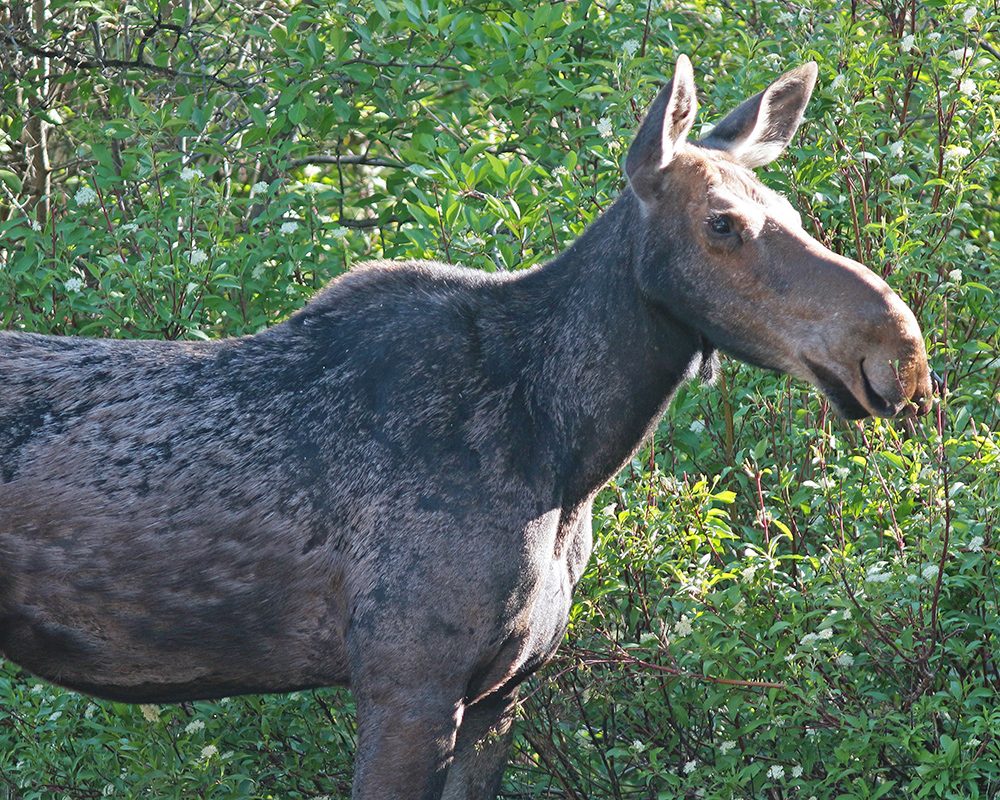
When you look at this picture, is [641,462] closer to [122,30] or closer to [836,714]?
[836,714]

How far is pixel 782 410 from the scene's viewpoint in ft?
16.5

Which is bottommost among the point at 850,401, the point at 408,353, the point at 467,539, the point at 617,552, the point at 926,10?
the point at 617,552

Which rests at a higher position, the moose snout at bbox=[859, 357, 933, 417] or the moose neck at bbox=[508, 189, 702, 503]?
the moose snout at bbox=[859, 357, 933, 417]

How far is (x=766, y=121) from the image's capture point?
403 cm

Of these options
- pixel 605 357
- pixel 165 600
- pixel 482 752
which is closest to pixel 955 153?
pixel 605 357

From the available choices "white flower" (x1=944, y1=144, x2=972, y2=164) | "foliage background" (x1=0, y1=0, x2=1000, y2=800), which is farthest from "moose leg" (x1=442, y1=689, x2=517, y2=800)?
"white flower" (x1=944, y1=144, x2=972, y2=164)


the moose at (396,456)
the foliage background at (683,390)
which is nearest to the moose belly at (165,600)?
the moose at (396,456)

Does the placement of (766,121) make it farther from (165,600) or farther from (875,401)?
(165,600)

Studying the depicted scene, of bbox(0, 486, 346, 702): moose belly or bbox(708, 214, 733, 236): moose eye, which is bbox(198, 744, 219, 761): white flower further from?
bbox(708, 214, 733, 236): moose eye

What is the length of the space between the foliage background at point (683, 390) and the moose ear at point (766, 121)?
658 millimetres

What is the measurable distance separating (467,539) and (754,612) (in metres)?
1.25

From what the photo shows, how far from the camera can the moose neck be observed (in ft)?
11.6

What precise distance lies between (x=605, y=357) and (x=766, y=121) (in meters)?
1.15

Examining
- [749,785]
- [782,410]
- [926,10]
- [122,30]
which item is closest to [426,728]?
[749,785]
